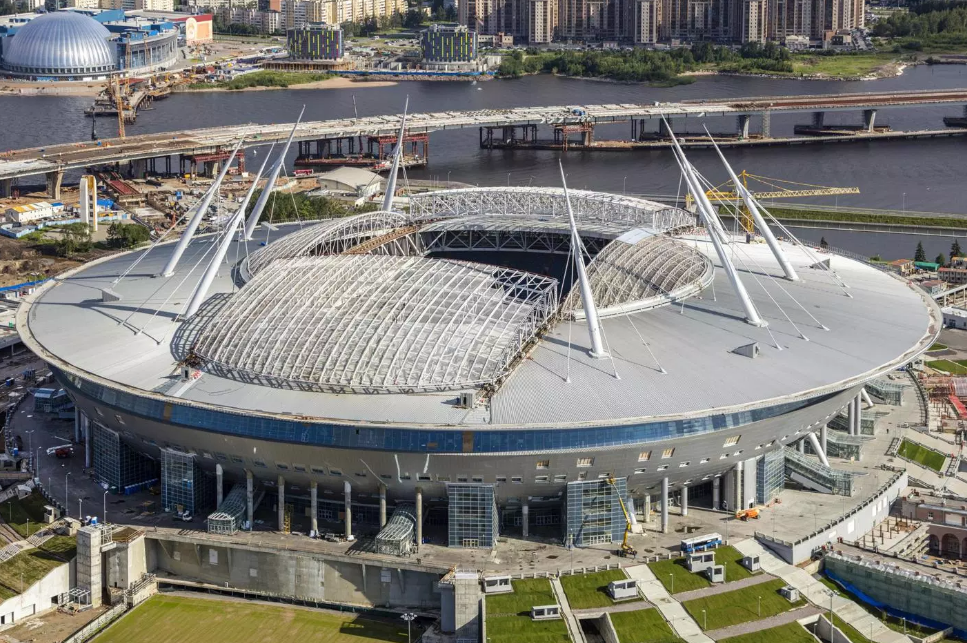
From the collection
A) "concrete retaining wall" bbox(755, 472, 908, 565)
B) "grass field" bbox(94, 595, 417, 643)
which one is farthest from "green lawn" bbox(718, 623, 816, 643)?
"grass field" bbox(94, 595, 417, 643)

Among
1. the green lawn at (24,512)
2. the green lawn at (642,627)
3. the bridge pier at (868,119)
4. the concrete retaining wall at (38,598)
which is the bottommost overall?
the concrete retaining wall at (38,598)

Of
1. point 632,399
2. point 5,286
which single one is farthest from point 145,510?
point 5,286

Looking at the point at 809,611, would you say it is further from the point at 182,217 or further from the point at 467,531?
the point at 182,217

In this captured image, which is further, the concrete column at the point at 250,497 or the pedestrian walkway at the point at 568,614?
the concrete column at the point at 250,497

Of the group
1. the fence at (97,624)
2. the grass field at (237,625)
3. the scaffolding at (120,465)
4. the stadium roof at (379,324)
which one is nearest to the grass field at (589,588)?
the grass field at (237,625)

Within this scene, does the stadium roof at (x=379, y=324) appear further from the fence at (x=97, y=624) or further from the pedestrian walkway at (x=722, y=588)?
the pedestrian walkway at (x=722, y=588)

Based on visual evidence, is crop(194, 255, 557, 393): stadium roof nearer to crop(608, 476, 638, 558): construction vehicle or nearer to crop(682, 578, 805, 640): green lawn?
crop(608, 476, 638, 558): construction vehicle

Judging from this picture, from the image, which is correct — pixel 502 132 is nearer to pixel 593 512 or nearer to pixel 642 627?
pixel 593 512
